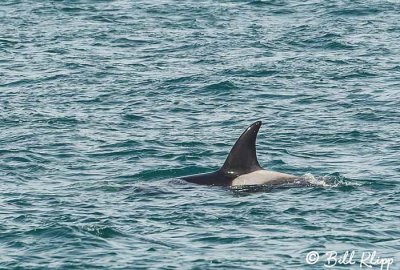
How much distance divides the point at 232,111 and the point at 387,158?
7289 mm

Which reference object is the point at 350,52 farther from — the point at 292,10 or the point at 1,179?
the point at 1,179

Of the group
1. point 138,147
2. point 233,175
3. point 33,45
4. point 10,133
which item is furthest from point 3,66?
point 233,175

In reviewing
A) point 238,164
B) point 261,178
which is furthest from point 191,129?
point 261,178

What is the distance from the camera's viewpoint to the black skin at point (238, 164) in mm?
26891

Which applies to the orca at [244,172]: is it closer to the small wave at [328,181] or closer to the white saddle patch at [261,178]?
the white saddle patch at [261,178]

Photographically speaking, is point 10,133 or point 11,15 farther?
point 11,15

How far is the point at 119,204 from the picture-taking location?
25.4m

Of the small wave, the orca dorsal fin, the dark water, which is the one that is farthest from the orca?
the dark water

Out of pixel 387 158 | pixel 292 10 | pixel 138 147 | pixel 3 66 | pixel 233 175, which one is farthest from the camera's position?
pixel 292 10

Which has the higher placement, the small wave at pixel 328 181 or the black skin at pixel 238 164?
the black skin at pixel 238 164

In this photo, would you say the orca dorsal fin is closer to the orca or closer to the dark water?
the orca

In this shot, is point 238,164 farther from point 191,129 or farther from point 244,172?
point 191,129

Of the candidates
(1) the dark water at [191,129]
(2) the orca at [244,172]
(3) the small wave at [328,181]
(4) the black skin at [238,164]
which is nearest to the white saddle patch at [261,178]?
(2) the orca at [244,172]

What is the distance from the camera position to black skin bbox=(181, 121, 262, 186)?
2689cm
